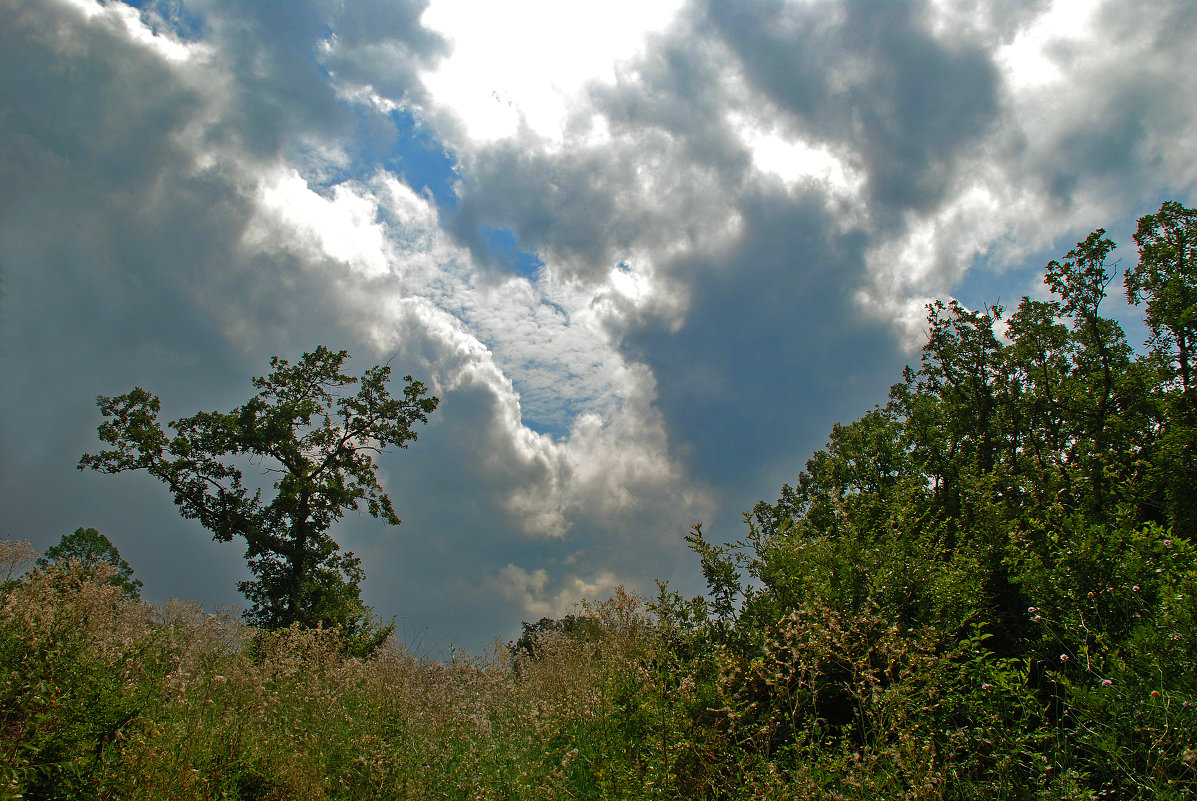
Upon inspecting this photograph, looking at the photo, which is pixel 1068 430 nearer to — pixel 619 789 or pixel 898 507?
pixel 898 507

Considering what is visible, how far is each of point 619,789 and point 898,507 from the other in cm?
438

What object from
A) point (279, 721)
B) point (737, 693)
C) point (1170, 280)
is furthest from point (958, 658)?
point (1170, 280)

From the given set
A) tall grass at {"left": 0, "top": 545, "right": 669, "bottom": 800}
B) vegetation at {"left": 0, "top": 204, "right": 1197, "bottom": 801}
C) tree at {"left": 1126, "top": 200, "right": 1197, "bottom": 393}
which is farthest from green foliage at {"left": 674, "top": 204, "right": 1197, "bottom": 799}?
tree at {"left": 1126, "top": 200, "right": 1197, "bottom": 393}

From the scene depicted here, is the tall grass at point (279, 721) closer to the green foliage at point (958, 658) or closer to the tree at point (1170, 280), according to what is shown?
the green foliage at point (958, 658)

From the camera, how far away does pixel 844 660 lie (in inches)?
170

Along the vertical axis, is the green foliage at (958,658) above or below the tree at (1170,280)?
below

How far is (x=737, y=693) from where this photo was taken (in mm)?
4301

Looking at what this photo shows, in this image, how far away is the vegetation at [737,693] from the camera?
3.65 metres

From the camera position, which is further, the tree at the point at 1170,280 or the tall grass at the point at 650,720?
the tree at the point at 1170,280

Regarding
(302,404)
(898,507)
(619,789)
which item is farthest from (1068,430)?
(302,404)

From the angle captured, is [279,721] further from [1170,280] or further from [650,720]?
[1170,280]

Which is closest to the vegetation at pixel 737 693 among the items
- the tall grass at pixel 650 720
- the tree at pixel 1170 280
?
the tall grass at pixel 650 720

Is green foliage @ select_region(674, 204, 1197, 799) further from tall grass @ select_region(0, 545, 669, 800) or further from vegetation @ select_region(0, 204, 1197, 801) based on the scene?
tall grass @ select_region(0, 545, 669, 800)

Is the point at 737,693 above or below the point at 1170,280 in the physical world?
below
